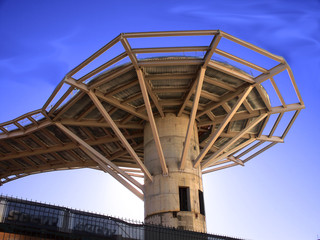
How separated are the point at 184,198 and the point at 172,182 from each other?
5.29 feet

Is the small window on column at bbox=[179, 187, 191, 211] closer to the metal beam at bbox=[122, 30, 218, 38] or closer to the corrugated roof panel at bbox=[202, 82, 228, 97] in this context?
the corrugated roof panel at bbox=[202, 82, 228, 97]

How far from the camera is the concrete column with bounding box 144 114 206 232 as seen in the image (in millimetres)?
28516

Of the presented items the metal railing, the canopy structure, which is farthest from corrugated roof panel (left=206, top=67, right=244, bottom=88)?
the metal railing

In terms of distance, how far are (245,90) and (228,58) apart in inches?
142

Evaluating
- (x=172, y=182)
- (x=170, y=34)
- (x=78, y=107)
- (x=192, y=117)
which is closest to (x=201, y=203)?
(x=172, y=182)

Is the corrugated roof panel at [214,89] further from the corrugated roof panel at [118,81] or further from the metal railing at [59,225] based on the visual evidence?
the metal railing at [59,225]

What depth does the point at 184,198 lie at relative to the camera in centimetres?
2986

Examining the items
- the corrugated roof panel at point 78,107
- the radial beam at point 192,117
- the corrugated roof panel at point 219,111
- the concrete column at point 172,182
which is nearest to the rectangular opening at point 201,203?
the concrete column at point 172,182

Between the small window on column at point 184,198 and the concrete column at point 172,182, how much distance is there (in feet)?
0.60

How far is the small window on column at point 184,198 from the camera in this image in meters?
29.3

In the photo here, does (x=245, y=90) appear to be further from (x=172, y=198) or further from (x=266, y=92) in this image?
(x=172, y=198)

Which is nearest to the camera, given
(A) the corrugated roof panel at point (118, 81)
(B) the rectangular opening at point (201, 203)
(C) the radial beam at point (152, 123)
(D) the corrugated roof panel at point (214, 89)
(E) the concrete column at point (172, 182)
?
(C) the radial beam at point (152, 123)

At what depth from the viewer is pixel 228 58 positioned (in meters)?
27.1

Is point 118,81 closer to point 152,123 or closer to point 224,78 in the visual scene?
point 152,123
